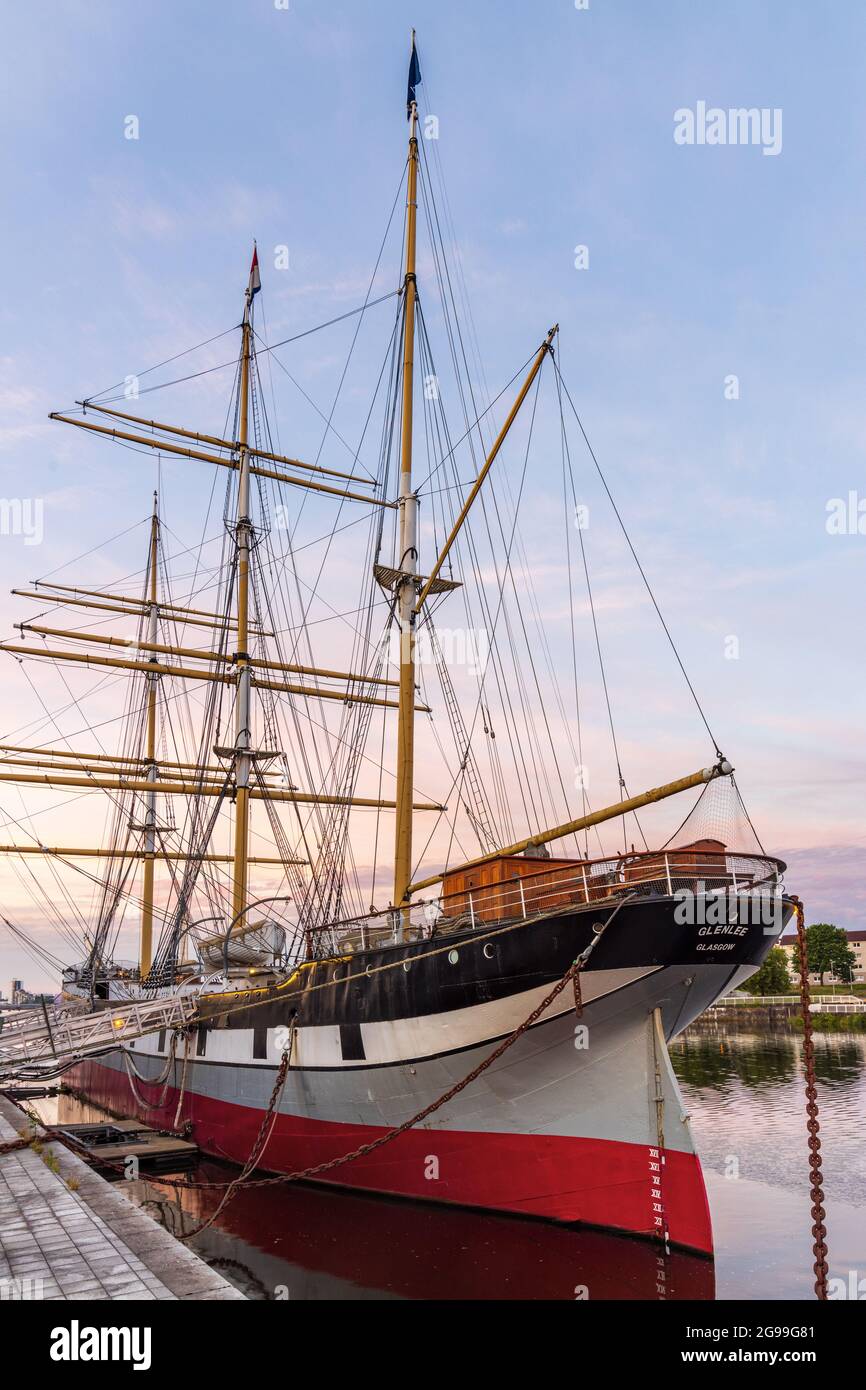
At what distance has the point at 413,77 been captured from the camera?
2484 centimetres

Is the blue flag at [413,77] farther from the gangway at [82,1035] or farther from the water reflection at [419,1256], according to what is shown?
the water reflection at [419,1256]

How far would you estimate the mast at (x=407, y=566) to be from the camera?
1905 cm

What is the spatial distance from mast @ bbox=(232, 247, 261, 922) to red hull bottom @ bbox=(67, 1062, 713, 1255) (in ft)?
42.9

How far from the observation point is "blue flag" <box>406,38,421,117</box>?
81.0ft

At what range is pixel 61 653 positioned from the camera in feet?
118

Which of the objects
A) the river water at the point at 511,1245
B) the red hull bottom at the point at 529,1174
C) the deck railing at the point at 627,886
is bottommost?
the river water at the point at 511,1245

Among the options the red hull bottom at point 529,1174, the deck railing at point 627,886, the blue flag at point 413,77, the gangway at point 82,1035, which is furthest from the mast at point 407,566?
the gangway at point 82,1035

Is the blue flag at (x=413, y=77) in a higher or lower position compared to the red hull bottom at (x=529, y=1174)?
higher

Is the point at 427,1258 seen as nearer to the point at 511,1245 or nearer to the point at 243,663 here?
the point at 511,1245

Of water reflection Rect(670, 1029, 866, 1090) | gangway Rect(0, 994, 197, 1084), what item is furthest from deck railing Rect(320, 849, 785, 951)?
water reflection Rect(670, 1029, 866, 1090)

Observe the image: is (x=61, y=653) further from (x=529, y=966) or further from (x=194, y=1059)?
(x=529, y=966)

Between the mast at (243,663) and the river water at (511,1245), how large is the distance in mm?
11462

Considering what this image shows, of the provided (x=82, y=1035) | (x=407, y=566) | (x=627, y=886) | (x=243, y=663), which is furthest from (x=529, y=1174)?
(x=243, y=663)
